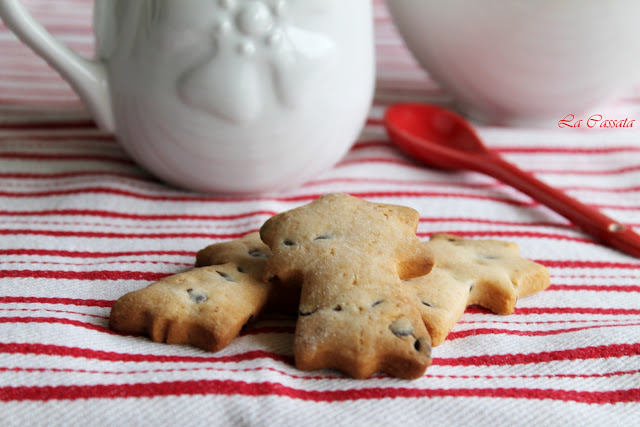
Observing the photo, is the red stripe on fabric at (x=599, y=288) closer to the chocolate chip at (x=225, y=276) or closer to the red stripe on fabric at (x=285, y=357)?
the red stripe on fabric at (x=285, y=357)

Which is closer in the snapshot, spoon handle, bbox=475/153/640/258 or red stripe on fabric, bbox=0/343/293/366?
red stripe on fabric, bbox=0/343/293/366

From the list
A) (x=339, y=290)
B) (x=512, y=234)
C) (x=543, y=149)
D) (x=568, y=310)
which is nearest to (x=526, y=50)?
(x=543, y=149)

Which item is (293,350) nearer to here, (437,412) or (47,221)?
(437,412)

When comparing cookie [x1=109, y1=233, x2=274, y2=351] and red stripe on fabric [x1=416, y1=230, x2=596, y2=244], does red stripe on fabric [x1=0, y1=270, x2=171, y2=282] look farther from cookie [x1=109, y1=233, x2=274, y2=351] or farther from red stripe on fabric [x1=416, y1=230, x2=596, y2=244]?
red stripe on fabric [x1=416, y1=230, x2=596, y2=244]

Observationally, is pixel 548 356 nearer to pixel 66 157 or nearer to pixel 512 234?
pixel 512 234

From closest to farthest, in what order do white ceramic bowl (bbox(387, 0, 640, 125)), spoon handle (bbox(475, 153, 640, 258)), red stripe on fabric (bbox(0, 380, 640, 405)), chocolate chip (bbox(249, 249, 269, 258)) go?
red stripe on fabric (bbox(0, 380, 640, 405)) < chocolate chip (bbox(249, 249, 269, 258)) < spoon handle (bbox(475, 153, 640, 258)) < white ceramic bowl (bbox(387, 0, 640, 125))

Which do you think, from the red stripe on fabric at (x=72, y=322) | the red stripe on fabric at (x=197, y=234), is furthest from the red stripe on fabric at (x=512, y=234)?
the red stripe on fabric at (x=72, y=322)

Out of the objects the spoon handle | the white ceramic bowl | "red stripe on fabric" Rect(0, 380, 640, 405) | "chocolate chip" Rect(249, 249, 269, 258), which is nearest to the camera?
"red stripe on fabric" Rect(0, 380, 640, 405)

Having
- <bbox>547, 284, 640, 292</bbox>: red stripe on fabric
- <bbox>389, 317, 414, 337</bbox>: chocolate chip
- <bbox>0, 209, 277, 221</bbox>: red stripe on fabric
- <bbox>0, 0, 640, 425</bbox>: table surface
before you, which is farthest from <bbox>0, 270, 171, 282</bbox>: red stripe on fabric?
<bbox>547, 284, 640, 292</bbox>: red stripe on fabric
